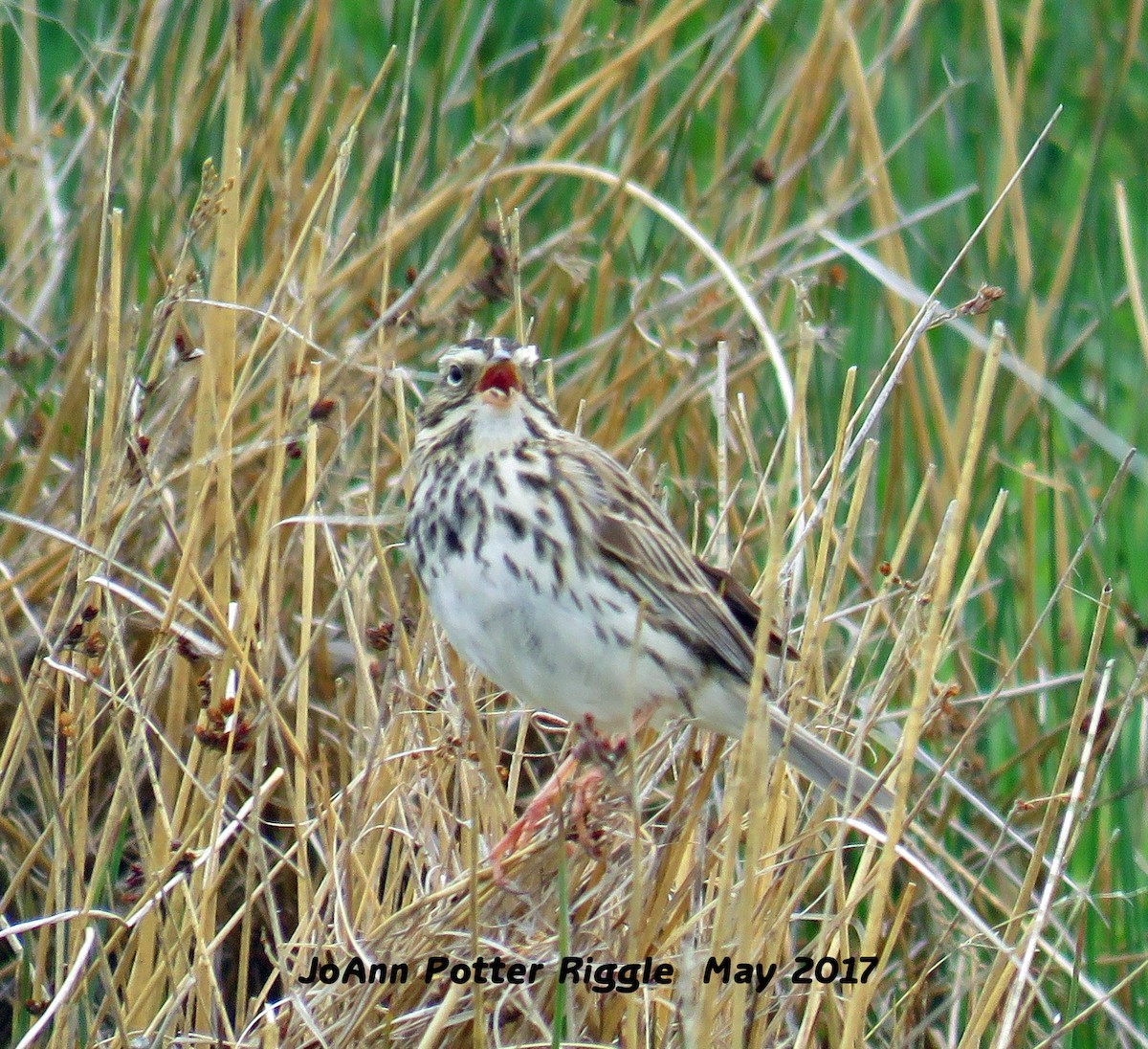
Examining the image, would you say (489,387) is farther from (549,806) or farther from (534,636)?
(549,806)

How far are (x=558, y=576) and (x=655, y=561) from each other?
18 centimetres

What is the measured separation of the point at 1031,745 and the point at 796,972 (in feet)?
4.05

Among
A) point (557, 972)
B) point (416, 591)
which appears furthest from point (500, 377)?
point (557, 972)

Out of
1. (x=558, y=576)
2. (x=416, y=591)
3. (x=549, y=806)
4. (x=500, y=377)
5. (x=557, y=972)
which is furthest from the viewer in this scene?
(x=416, y=591)

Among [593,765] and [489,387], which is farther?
[489,387]

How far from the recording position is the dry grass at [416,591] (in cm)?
265

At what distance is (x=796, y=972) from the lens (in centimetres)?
272

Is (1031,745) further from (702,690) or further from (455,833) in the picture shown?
(455,833)

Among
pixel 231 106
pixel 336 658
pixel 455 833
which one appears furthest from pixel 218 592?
pixel 336 658

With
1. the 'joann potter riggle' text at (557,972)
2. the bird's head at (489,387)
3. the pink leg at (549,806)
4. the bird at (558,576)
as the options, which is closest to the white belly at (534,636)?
the bird at (558,576)

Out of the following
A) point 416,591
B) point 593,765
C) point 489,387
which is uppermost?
point 489,387

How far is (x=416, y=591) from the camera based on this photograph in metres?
3.76

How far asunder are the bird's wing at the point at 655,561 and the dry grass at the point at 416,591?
0.08m

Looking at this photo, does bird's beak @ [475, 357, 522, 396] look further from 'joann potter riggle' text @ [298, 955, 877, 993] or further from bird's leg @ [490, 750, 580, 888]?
'joann potter riggle' text @ [298, 955, 877, 993]
